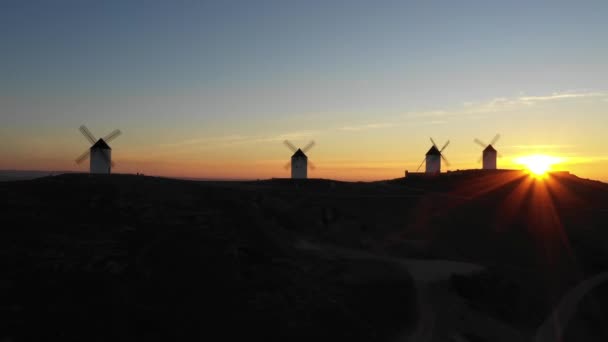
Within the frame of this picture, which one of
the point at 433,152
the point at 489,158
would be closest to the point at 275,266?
the point at 433,152

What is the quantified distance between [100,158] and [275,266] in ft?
116

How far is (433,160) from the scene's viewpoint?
89.9 m

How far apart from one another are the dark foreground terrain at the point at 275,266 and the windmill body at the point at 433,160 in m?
27.3

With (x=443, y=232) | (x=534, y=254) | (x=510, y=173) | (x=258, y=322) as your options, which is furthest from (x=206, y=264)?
(x=510, y=173)

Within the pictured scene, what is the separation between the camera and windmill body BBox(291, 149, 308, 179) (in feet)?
256

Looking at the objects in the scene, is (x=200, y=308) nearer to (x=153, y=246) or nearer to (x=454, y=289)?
(x=153, y=246)

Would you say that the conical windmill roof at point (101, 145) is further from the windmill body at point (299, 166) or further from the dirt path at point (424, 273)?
the dirt path at point (424, 273)

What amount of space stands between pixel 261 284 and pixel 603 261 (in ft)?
129

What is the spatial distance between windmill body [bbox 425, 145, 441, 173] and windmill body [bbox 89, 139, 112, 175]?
56430 mm

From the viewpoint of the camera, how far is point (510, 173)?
278 feet

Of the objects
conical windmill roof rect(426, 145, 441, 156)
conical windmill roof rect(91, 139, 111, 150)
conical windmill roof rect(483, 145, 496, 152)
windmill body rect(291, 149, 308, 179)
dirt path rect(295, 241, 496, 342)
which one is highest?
conical windmill roof rect(483, 145, 496, 152)

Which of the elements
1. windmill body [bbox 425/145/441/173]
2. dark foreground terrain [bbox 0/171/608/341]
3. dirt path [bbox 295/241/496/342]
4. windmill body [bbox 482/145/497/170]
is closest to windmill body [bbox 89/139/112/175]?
dark foreground terrain [bbox 0/171/608/341]

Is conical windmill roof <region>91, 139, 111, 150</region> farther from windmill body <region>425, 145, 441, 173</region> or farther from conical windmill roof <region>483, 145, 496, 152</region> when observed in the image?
conical windmill roof <region>483, 145, 496, 152</region>

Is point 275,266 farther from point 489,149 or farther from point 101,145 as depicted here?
point 489,149
